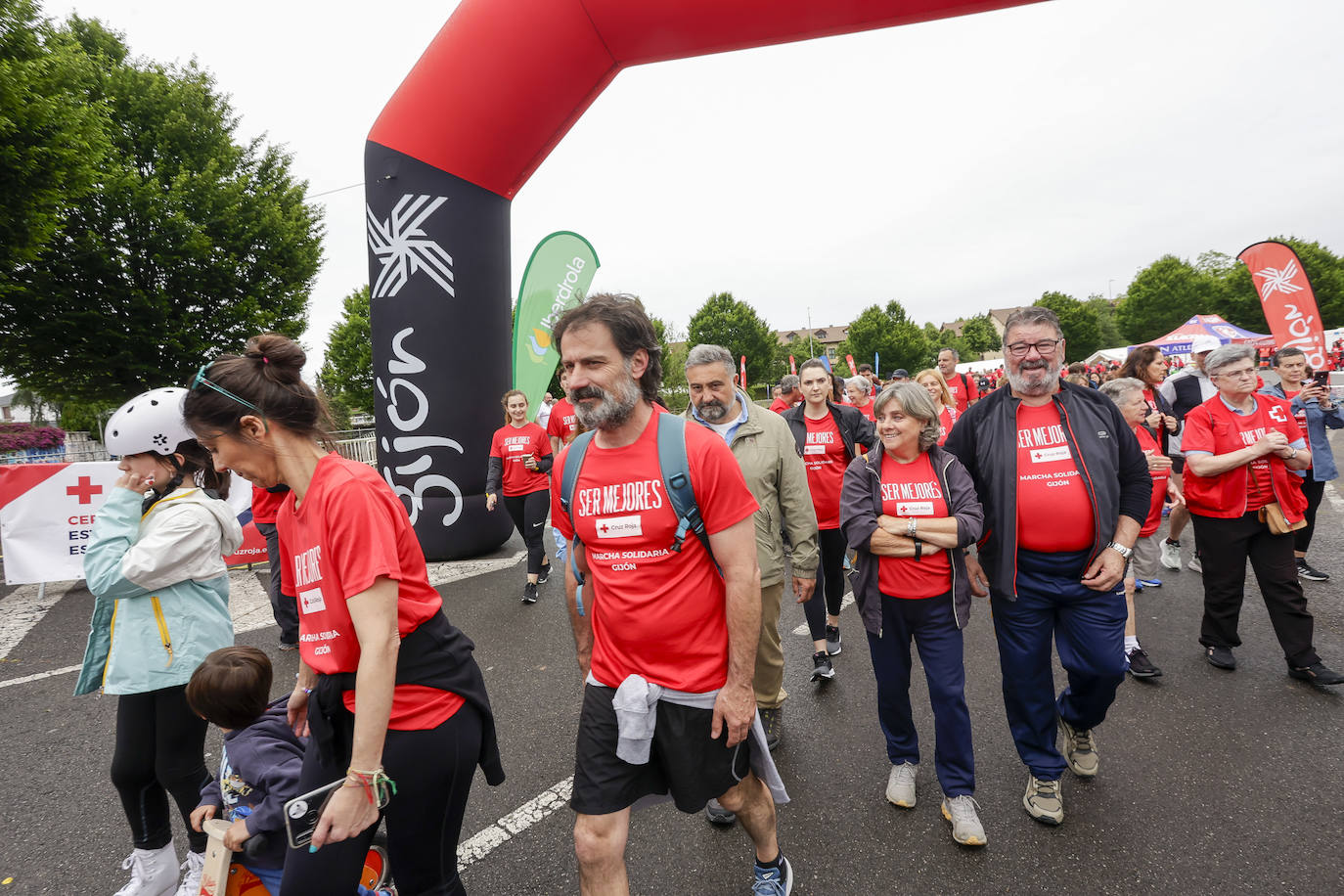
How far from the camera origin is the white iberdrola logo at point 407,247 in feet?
21.2

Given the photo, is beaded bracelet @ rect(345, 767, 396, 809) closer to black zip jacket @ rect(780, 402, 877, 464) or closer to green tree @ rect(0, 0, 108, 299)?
black zip jacket @ rect(780, 402, 877, 464)

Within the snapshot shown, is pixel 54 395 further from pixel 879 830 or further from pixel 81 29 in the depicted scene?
pixel 879 830

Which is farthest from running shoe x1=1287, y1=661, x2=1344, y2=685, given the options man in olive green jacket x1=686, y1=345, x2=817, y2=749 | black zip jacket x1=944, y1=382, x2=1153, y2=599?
man in olive green jacket x1=686, y1=345, x2=817, y2=749

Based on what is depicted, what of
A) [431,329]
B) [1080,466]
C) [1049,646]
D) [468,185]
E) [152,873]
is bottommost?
[152,873]

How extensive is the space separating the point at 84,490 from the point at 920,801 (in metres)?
8.19

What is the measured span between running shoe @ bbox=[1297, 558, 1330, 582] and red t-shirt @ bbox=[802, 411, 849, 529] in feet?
13.5

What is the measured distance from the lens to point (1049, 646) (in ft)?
8.81

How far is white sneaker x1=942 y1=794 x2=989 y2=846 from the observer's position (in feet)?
7.89

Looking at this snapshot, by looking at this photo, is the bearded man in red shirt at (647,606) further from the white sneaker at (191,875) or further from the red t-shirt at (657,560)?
the white sneaker at (191,875)

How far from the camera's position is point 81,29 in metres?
13.5

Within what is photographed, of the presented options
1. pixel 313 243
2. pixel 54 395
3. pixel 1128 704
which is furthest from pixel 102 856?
pixel 54 395

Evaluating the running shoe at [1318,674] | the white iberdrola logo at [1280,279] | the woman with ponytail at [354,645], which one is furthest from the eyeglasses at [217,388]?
the white iberdrola logo at [1280,279]

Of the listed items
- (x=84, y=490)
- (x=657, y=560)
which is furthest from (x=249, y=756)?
(x=84, y=490)

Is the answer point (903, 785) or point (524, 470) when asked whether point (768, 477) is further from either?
→ point (524, 470)
